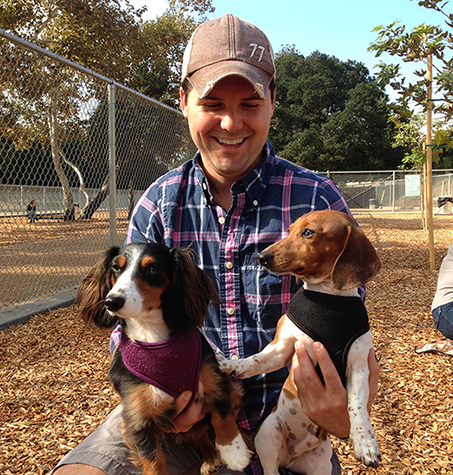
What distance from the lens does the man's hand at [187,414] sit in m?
1.76

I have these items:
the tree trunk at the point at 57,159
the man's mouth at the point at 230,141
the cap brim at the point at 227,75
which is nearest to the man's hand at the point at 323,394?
the man's mouth at the point at 230,141

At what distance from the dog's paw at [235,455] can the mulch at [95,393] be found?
1106 millimetres

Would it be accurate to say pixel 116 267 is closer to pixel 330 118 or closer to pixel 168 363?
pixel 168 363

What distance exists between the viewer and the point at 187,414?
1.80 m

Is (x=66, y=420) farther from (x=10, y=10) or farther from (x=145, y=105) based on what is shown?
(x=10, y=10)

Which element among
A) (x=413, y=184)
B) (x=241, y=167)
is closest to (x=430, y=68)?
(x=241, y=167)

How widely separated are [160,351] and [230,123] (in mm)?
1054

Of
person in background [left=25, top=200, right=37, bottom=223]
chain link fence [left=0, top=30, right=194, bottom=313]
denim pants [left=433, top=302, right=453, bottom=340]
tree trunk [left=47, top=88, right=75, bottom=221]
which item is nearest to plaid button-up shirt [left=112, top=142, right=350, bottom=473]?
denim pants [left=433, top=302, right=453, bottom=340]

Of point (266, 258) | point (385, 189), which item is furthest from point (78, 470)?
point (385, 189)

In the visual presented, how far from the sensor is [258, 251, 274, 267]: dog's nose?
72.7 inches

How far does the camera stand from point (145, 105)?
683 cm

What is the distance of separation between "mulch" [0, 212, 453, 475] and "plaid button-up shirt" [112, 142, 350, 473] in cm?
121

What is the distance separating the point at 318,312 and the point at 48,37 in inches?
493

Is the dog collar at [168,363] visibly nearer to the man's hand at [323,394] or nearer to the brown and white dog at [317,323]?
the brown and white dog at [317,323]
